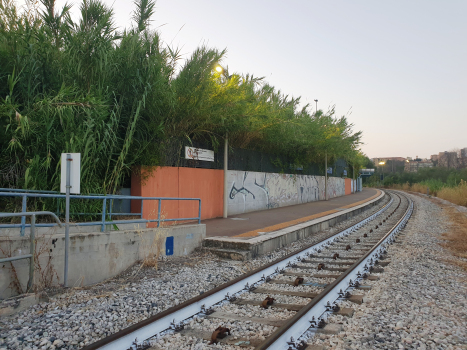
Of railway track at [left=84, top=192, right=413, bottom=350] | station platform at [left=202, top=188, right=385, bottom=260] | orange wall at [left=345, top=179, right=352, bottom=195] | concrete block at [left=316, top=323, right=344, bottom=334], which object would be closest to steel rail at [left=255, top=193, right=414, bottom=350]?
railway track at [left=84, top=192, right=413, bottom=350]

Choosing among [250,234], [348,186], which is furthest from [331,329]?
[348,186]

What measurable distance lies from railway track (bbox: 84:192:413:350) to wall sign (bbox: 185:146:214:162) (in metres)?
6.27

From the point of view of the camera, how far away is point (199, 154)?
1365 cm

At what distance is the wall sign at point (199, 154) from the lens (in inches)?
512

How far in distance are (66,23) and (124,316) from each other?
7069 mm

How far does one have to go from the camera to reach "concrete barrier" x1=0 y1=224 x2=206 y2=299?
5.60m

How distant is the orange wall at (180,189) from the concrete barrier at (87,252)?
1.33 metres

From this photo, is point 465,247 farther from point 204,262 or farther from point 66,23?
point 66,23

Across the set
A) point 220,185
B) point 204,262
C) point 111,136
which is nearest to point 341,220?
point 220,185

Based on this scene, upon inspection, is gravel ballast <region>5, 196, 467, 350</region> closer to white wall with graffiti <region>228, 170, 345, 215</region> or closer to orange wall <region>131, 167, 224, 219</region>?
orange wall <region>131, 167, 224, 219</region>

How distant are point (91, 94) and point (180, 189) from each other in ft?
17.9

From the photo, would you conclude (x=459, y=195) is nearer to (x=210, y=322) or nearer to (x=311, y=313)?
(x=311, y=313)

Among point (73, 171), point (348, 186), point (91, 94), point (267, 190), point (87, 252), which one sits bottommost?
point (87, 252)

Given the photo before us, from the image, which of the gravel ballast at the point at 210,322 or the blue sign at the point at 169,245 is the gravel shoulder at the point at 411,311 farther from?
the blue sign at the point at 169,245
